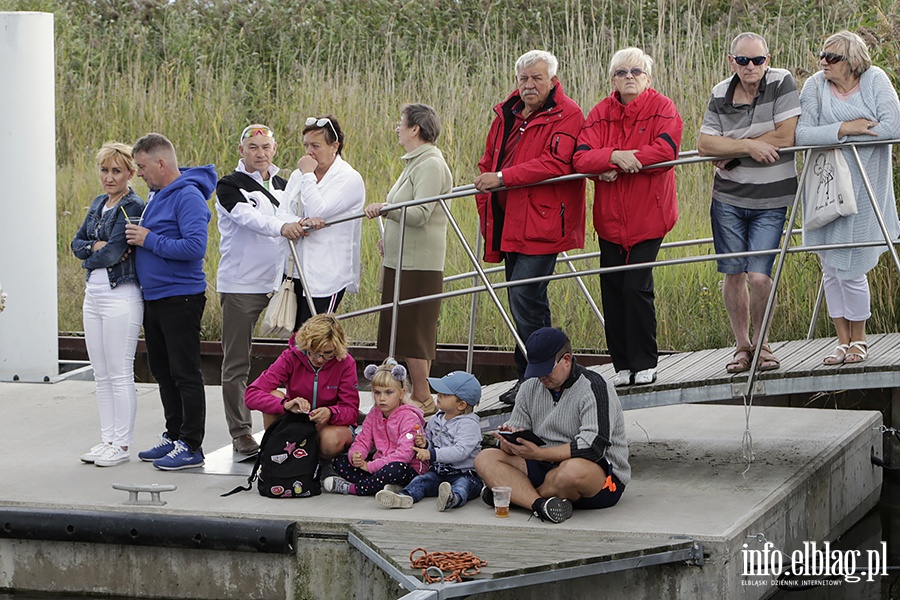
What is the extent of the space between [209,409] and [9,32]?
9.97 ft

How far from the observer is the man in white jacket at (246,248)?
738 centimetres

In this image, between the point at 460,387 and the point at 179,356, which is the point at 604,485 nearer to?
the point at 460,387

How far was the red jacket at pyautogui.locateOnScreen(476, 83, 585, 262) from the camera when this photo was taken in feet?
22.7

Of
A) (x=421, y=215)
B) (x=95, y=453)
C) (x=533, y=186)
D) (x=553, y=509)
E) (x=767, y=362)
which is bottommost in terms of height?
(x=553, y=509)

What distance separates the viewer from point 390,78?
14258 millimetres

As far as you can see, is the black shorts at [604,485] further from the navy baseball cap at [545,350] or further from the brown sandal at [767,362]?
the brown sandal at [767,362]

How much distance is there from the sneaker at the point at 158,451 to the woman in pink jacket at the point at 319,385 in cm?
82

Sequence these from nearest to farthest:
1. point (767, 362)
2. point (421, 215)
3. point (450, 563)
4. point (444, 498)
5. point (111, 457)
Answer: point (450, 563) < point (444, 498) < point (767, 362) < point (111, 457) < point (421, 215)

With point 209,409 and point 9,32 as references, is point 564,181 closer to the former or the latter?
point 209,409

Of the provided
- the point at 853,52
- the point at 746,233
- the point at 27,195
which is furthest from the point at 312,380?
the point at 27,195

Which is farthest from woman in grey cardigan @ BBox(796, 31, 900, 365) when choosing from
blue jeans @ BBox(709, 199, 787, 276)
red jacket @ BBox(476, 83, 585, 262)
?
red jacket @ BBox(476, 83, 585, 262)

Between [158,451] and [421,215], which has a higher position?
[421,215]

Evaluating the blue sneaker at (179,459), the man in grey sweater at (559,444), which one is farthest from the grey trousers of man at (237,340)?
the man in grey sweater at (559,444)

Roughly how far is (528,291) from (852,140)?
70.0 inches
